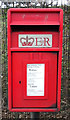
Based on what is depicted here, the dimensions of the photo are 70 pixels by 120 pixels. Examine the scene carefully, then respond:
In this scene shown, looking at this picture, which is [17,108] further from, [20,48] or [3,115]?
[3,115]

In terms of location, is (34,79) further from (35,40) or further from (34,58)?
(35,40)

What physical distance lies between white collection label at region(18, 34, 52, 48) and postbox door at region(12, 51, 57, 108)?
0.10 metres

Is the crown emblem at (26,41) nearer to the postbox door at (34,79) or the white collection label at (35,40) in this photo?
the white collection label at (35,40)

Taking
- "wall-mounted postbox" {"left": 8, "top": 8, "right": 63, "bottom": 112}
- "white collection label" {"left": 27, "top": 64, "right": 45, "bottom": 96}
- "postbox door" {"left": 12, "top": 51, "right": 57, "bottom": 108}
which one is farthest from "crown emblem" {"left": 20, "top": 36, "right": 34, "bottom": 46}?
"white collection label" {"left": 27, "top": 64, "right": 45, "bottom": 96}

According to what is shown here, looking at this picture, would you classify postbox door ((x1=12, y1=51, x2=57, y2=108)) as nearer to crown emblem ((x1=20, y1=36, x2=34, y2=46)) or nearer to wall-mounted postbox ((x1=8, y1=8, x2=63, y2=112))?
wall-mounted postbox ((x1=8, y1=8, x2=63, y2=112))

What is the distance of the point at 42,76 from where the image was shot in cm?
191

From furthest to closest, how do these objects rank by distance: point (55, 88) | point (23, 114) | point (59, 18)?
point (23, 114) < point (55, 88) < point (59, 18)

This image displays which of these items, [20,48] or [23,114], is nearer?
[20,48]

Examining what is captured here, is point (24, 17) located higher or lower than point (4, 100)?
higher

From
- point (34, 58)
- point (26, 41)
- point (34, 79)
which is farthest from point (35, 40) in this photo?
point (34, 79)

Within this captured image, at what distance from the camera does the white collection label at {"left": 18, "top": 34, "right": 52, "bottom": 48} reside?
1.85 metres

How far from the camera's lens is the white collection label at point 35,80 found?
189 cm

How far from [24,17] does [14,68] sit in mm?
639

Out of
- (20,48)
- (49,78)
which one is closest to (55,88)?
(49,78)
